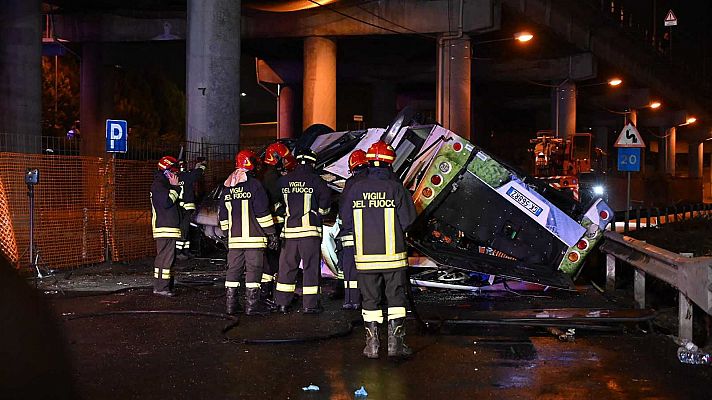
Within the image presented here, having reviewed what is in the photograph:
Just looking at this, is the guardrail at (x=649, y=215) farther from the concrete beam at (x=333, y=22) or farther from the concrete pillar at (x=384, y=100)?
the concrete pillar at (x=384, y=100)

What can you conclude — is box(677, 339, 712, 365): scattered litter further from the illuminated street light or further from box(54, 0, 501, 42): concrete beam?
the illuminated street light

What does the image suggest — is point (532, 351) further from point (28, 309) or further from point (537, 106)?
point (537, 106)

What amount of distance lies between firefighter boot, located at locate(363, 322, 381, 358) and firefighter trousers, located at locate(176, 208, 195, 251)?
15.1 feet

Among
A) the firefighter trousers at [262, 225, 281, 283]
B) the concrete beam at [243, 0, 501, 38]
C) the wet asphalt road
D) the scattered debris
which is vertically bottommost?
the wet asphalt road

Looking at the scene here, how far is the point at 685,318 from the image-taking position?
7.63m

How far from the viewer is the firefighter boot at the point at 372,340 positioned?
7.26 meters

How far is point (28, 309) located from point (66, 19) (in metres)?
32.9

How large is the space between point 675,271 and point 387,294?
2890 millimetres

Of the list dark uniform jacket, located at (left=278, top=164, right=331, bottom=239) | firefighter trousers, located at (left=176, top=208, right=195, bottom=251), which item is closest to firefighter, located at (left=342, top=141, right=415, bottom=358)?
dark uniform jacket, located at (left=278, top=164, right=331, bottom=239)

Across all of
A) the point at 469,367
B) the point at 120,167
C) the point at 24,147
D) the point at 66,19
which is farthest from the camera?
the point at 66,19

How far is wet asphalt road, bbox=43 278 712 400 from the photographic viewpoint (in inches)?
244

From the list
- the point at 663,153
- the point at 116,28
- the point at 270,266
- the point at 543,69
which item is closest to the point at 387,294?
the point at 270,266

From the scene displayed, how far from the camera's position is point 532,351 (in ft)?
24.7

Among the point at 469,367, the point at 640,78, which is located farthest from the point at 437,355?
the point at 640,78
